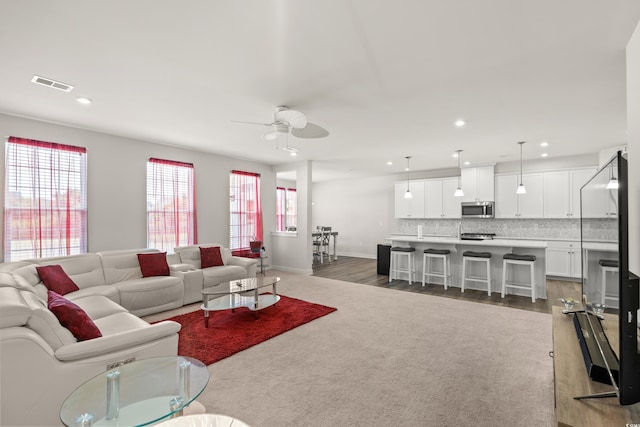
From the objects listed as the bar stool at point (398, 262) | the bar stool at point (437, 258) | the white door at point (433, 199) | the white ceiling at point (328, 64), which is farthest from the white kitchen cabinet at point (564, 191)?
the bar stool at point (398, 262)

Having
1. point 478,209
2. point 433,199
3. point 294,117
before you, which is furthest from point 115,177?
point 478,209

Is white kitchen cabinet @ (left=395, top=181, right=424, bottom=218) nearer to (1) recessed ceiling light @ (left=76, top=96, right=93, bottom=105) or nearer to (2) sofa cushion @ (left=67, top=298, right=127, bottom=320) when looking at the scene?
(2) sofa cushion @ (left=67, top=298, right=127, bottom=320)

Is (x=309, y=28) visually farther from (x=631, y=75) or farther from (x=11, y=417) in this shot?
(x=11, y=417)

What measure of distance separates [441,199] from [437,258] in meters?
2.27

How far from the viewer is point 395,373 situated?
2635mm

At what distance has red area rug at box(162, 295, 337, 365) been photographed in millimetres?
3080

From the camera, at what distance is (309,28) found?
2.15 m

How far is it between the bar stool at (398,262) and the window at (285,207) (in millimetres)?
4821

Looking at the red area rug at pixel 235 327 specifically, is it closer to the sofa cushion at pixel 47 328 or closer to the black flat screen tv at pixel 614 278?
the sofa cushion at pixel 47 328

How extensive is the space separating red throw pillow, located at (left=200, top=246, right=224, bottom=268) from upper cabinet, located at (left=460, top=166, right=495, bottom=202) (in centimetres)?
598

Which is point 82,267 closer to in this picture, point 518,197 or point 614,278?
point 614,278

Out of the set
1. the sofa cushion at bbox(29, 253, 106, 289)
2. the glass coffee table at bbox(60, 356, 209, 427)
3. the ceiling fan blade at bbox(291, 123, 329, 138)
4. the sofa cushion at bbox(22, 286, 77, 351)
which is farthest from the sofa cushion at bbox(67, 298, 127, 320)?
the ceiling fan blade at bbox(291, 123, 329, 138)

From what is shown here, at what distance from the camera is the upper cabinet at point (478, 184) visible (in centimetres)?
718

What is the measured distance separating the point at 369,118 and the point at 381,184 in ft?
18.9
